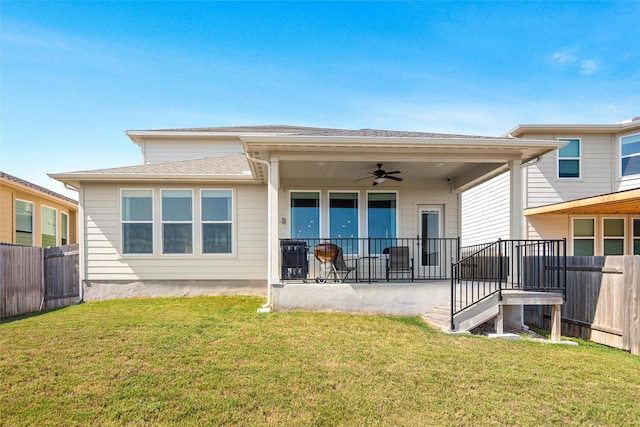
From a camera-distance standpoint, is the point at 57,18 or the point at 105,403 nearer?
the point at 105,403

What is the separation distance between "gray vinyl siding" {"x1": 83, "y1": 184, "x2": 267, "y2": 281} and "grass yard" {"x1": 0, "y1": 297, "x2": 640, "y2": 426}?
2.75m

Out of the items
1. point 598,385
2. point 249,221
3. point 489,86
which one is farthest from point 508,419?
point 489,86

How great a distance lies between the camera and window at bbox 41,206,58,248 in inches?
499

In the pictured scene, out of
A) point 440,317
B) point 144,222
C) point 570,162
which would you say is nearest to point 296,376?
point 440,317

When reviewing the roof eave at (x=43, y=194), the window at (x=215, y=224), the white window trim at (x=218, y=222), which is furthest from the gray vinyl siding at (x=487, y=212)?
the roof eave at (x=43, y=194)

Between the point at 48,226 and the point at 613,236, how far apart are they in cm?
1911

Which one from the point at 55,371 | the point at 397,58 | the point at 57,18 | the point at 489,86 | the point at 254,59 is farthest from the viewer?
the point at 489,86

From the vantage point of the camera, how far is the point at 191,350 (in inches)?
178

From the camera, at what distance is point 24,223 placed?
11.6m

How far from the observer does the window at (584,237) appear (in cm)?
1116

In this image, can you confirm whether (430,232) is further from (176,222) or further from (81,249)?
Answer: (81,249)

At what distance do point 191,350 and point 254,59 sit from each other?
10237 millimetres

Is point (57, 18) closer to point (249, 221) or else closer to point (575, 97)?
point (249, 221)

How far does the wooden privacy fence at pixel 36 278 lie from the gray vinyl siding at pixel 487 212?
39.8ft
